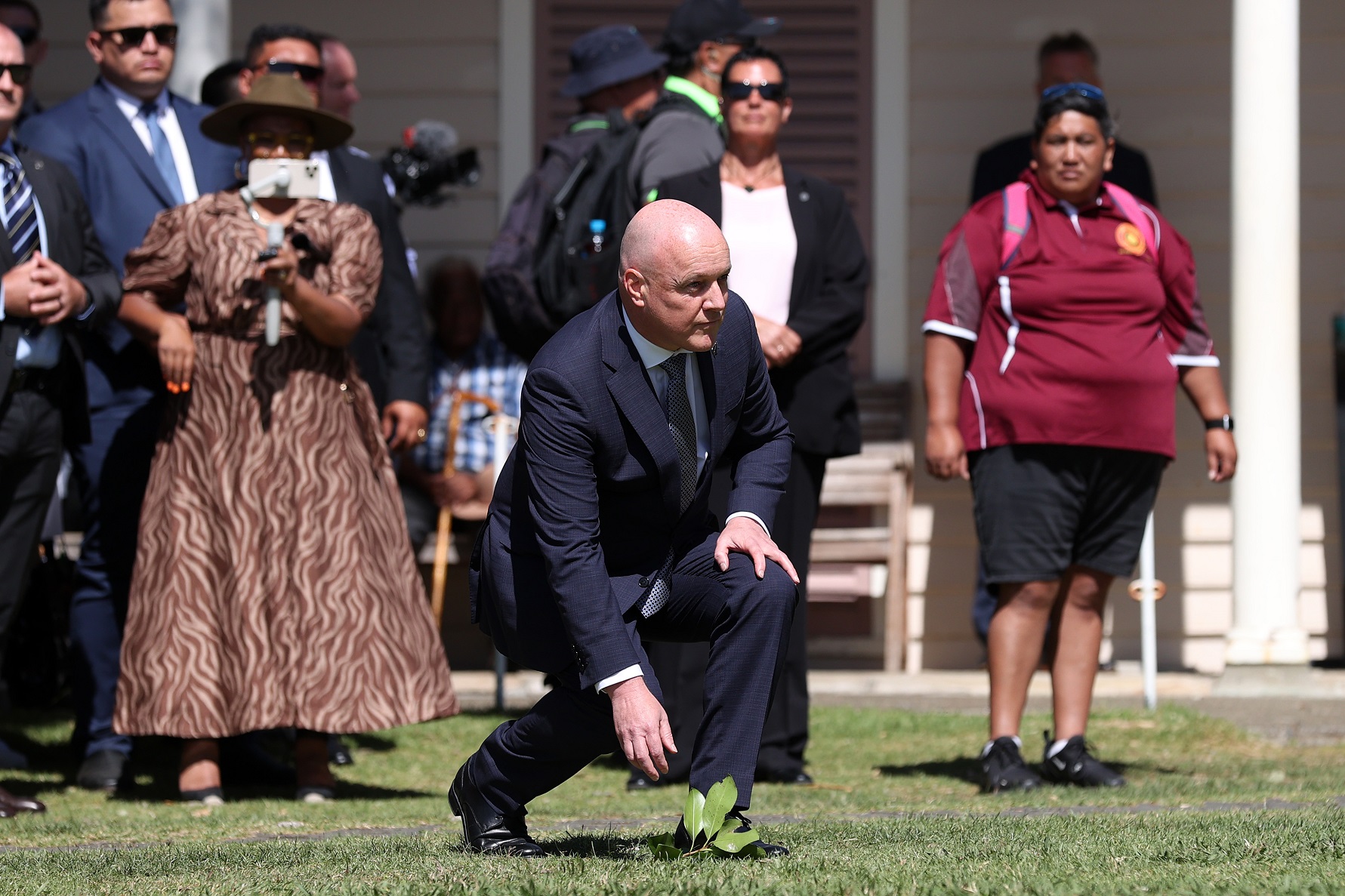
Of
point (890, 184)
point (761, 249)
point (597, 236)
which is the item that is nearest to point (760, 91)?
point (761, 249)

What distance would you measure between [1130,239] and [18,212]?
3324 millimetres

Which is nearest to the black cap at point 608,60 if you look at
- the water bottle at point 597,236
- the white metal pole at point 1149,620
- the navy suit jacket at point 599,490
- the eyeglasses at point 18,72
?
the water bottle at point 597,236

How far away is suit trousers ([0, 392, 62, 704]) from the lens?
5.63 meters

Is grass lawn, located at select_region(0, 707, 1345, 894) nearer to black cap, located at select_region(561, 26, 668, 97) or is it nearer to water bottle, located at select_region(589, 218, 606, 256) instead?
water bottle, located at select_region(589, 218, 606, 256)

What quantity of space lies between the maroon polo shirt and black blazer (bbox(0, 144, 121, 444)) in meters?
2.48

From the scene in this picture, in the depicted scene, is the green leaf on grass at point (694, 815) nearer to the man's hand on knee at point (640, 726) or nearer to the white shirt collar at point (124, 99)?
the man's hand on knee at point (640, 726)

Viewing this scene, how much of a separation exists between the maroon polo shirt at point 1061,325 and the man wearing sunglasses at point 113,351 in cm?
250

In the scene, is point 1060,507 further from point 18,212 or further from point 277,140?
point 18,212

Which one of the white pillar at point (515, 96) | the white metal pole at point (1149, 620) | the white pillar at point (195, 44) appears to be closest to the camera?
the white metal pole at point (1149, 620)

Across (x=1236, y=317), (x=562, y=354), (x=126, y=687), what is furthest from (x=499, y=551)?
(x=1236, y=317)

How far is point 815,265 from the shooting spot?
618cm

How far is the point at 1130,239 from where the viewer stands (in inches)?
231

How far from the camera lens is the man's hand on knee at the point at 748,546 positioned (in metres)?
4.00

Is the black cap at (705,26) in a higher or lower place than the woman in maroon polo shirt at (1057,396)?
higher
